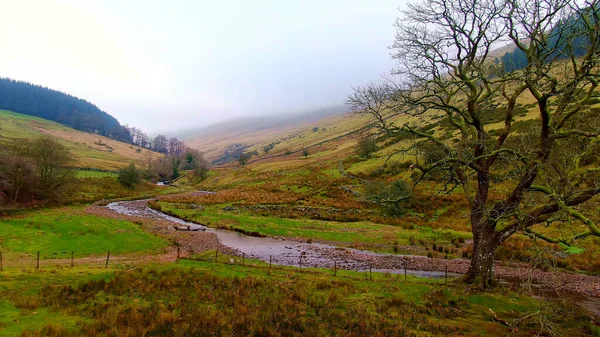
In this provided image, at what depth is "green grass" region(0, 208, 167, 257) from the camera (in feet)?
92.0

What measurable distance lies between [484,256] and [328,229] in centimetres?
2636

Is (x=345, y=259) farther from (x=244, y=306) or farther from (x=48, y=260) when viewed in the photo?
(x=48, y=260)

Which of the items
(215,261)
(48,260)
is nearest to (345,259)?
(215,261)

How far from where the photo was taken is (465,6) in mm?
15836

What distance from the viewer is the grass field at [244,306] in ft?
41.7

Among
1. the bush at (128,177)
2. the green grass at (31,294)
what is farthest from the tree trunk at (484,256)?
the bush at (128,177)

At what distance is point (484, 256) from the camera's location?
1739 centimetres

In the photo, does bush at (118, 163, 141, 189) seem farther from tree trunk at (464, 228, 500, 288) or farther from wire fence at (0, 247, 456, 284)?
tree trunk at (464, 228, 500, 288)

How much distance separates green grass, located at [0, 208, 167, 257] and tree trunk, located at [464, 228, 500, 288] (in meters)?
27.0

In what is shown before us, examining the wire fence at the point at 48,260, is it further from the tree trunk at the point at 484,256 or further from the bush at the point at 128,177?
the bush at the point at 128,177

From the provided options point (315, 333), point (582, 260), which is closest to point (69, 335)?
point (315, 333)

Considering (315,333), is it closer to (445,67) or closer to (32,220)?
(445,67)

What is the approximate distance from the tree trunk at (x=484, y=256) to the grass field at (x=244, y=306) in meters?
0.79

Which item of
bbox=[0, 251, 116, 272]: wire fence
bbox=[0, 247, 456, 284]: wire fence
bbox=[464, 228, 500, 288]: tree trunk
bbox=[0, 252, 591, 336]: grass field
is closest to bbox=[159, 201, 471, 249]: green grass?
bbox=[0, 247, 456, 284]: wire fence
